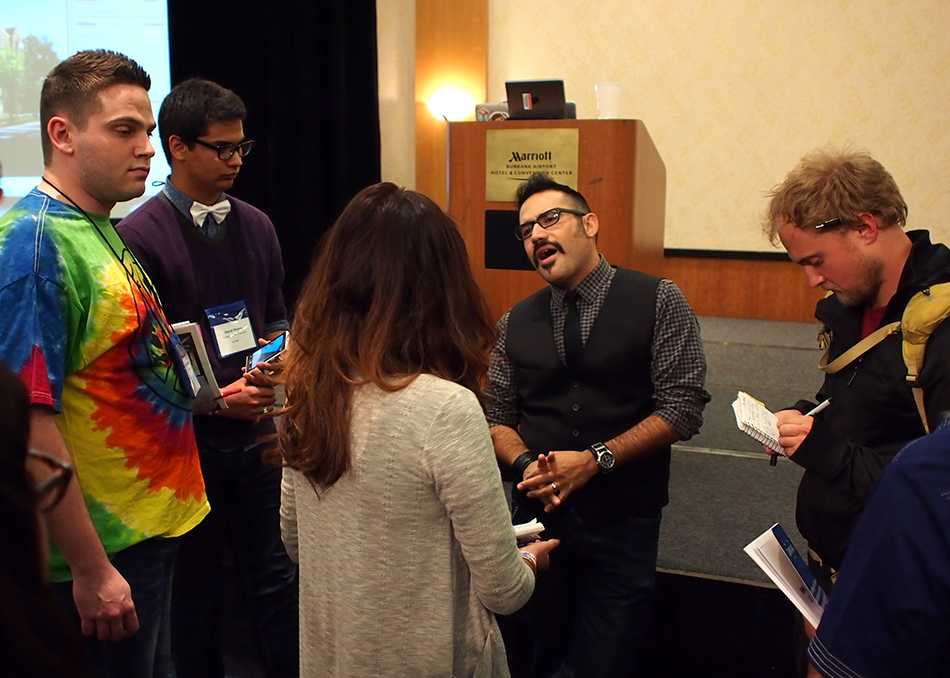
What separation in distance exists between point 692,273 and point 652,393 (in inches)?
154

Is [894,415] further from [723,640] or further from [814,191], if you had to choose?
[723,640]

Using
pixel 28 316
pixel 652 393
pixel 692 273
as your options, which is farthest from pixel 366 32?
pixel 28 316

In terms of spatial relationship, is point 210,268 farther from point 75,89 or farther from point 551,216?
point 551,216

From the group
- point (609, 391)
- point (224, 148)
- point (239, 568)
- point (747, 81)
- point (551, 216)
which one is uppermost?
point (747, 81)

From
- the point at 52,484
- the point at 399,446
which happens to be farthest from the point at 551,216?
the point at 52,484

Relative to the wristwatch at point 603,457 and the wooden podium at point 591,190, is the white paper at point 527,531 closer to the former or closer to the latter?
the wristwatch at point 603,457

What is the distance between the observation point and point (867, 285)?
1.63m

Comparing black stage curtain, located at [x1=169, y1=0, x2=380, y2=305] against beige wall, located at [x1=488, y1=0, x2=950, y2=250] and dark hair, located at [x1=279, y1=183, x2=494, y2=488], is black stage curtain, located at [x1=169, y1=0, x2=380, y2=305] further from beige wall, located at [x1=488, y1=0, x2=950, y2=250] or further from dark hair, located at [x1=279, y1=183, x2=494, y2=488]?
dark hair, located at [x1=279, y1=183, x2=494, y2=488]

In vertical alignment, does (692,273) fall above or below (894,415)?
below

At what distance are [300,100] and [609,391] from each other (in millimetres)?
4246

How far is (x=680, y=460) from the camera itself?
10.4ft

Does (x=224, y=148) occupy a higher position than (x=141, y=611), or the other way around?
(x=224, y=148)

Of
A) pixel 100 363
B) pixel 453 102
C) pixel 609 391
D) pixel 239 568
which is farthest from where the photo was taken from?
pixel 453 102

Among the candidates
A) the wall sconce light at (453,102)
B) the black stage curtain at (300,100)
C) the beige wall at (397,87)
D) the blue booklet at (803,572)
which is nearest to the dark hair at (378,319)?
the blue booklet at (803,572)
